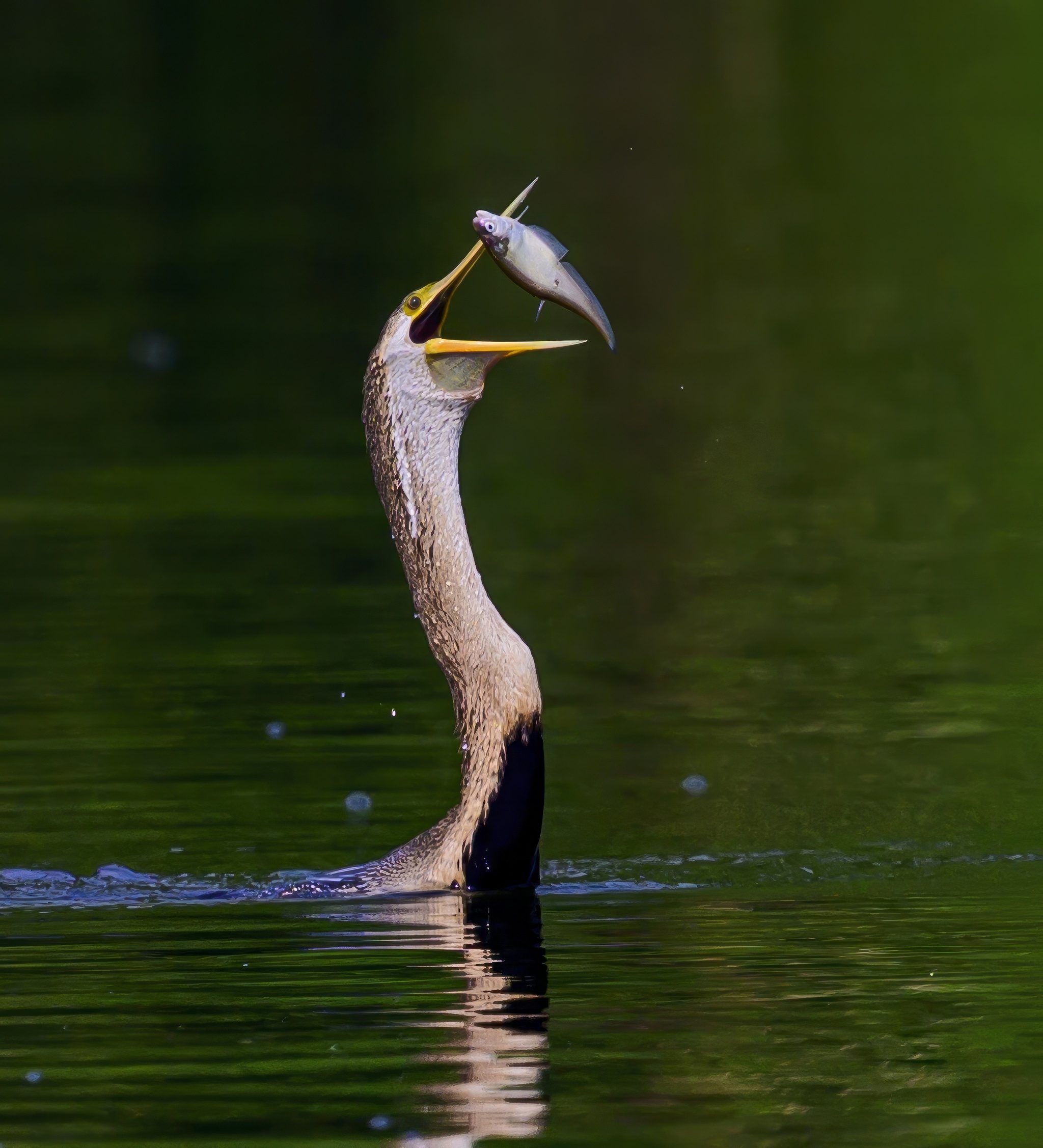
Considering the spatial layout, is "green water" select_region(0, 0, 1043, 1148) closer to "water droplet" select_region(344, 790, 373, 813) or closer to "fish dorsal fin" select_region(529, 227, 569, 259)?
"water droplet" select_region(344, 790, 373, 813)

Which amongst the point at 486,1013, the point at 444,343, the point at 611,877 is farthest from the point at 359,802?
the point at 486,1013

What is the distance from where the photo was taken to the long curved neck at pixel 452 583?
9.37 m

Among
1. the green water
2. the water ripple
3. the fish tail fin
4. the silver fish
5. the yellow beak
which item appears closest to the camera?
the green water

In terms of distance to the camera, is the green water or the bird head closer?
the green water

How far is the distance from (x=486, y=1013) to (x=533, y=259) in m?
2.95

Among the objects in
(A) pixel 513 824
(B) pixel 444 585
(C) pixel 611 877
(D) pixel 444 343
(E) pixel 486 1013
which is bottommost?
(C) pixel 611 877

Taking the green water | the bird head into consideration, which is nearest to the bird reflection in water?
the green water

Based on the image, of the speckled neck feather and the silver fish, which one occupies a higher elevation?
the silver fish

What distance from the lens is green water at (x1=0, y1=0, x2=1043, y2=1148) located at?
7.27 m

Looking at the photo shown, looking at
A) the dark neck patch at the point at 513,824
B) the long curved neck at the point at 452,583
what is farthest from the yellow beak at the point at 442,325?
the dark neck patch at the point at 513,824

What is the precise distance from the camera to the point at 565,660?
43.6 ft

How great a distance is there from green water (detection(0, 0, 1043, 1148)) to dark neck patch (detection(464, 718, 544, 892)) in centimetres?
12

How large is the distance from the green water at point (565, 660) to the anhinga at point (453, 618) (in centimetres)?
20

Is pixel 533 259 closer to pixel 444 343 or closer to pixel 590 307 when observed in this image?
pixel 590 307
